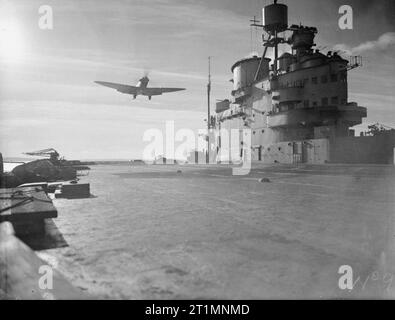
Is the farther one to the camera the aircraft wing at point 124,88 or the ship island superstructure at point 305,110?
the aircraft wing at point 124,88

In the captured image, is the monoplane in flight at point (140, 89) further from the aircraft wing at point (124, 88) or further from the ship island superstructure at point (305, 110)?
the ship island superstructure at point (305, 110)

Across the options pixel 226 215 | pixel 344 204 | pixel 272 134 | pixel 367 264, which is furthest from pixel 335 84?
pixel 367 264

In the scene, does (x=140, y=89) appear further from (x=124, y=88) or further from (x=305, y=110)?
(x=305, y=110)

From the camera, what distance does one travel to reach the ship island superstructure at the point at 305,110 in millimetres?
33656

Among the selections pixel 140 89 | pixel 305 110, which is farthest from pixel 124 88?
pixel 305 110

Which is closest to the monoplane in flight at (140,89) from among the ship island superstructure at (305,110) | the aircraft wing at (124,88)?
the aircraft wing at (124,88)

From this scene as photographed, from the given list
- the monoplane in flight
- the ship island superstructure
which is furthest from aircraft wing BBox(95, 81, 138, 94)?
the ship island superstructure

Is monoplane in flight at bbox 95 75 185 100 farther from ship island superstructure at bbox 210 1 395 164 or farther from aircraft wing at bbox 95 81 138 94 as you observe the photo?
ship island superstructure at bbox 210 1 395 164

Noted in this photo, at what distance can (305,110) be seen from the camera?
37500mm

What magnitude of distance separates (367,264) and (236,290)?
7.39ft

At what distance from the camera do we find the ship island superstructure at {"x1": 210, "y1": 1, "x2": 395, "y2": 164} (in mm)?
33656
